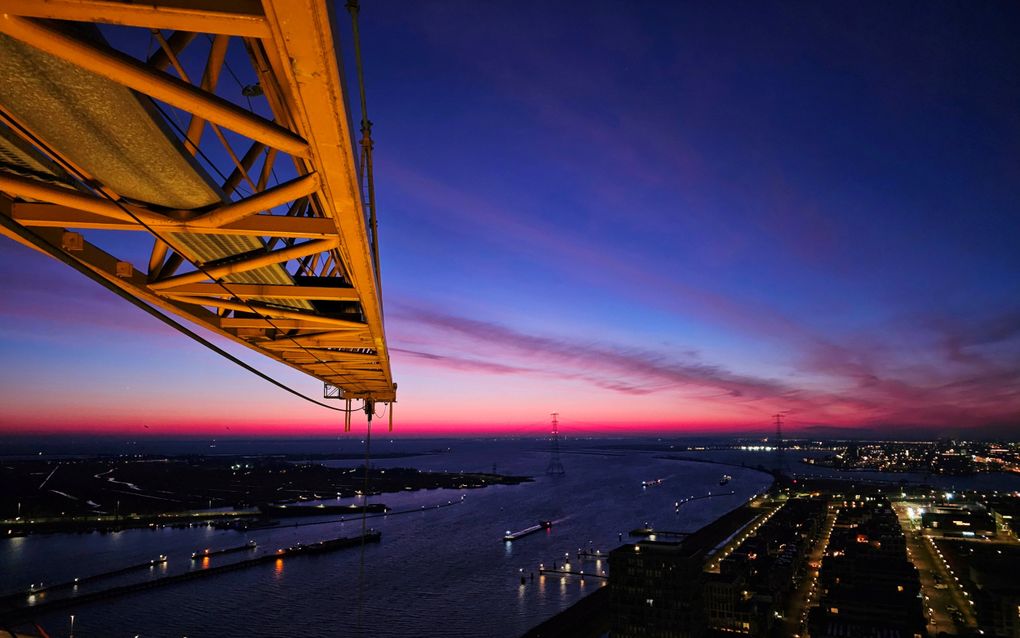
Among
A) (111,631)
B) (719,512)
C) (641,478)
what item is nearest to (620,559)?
(111,631)

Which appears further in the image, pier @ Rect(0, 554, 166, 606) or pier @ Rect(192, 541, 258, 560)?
pier @ Rect(192, 541, 258, 560)

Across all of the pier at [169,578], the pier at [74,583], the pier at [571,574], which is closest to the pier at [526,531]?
the pier at [571,574]

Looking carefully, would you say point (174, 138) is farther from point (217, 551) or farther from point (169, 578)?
point (217, 551)

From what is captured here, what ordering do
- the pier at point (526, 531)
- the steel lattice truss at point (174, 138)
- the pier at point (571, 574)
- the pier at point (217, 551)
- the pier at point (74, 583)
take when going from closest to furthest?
1. the steel lattice truss at point (174, 138)
2. the pier at point (74, 583)
3. the pier at point (571, 574)
4. the pier at point (217, 551)
5. the pier at point (526, 531)

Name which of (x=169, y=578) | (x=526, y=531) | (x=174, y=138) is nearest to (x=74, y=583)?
(x=169, y=578)

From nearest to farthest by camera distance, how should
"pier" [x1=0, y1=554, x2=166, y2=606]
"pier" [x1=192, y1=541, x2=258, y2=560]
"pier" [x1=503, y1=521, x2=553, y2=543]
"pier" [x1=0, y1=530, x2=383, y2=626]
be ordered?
"pier" [x1=0, y1=530, x2=383, y2=626] < "pier" [x1=0, y1=554, x2=166, y2=606] < "pier" [x1=192, y1=541, x2=258, y2=560] < "pier" [x1=503, y1=521, x2=553, y2=543]

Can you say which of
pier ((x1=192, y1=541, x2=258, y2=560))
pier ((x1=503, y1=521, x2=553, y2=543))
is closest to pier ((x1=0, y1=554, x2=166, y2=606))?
pier ((x1=192, y1=541, x2=258, y2=560))

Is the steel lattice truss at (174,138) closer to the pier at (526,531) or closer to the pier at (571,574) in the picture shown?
the pier at (571,574)

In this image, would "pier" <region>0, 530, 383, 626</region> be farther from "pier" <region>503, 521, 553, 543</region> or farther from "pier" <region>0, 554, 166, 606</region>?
"pier" <region>503, 521, 553, 543</region>
